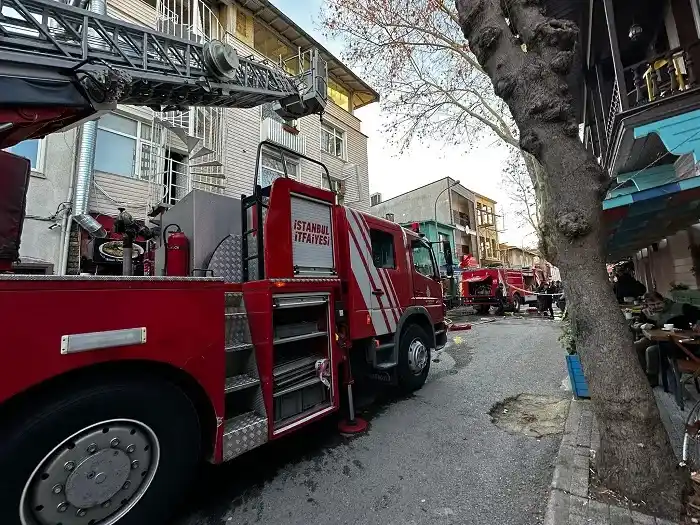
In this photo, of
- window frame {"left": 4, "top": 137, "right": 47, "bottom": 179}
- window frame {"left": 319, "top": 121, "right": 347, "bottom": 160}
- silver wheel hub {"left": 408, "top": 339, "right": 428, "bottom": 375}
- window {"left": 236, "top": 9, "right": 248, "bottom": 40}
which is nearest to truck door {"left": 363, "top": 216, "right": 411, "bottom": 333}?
silver wheel hub {"left": 408, "top": 339, "right": 428, "bottom": 375}

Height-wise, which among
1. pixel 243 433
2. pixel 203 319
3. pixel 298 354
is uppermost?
pixel 203 319

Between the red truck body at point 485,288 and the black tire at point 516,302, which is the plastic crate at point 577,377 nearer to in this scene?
the red truck body at point 485,288

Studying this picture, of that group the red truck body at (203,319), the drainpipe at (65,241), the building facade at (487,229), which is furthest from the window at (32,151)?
the building facade at (487,229)

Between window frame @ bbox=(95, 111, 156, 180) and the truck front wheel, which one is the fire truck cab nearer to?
window frame @ bbox=(95, 111, 156, 180)

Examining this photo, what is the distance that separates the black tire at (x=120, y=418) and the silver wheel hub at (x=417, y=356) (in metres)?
3.62

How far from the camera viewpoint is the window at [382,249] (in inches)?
204

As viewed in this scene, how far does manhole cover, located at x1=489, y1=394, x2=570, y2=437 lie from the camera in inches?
161

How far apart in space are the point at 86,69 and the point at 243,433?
12.4 feet

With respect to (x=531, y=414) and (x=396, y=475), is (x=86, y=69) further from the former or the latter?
(x=531, y=414)

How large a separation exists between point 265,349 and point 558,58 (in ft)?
12.1

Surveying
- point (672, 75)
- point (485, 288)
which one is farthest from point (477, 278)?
point (672, 75)

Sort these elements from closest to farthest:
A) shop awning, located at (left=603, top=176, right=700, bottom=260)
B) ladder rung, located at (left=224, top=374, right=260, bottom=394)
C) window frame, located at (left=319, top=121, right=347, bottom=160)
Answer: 1. ladder rung, located at (left=224, top=374, right=260, bottom=394)
2. shop awning, located at (left=603, top=176, right=700, bottom=260)
3. window frame, located at (left=319, top=121, right=347, bottom=160)

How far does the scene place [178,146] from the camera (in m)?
10.6

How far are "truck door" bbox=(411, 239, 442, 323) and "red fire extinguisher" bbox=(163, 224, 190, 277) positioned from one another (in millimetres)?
3620
